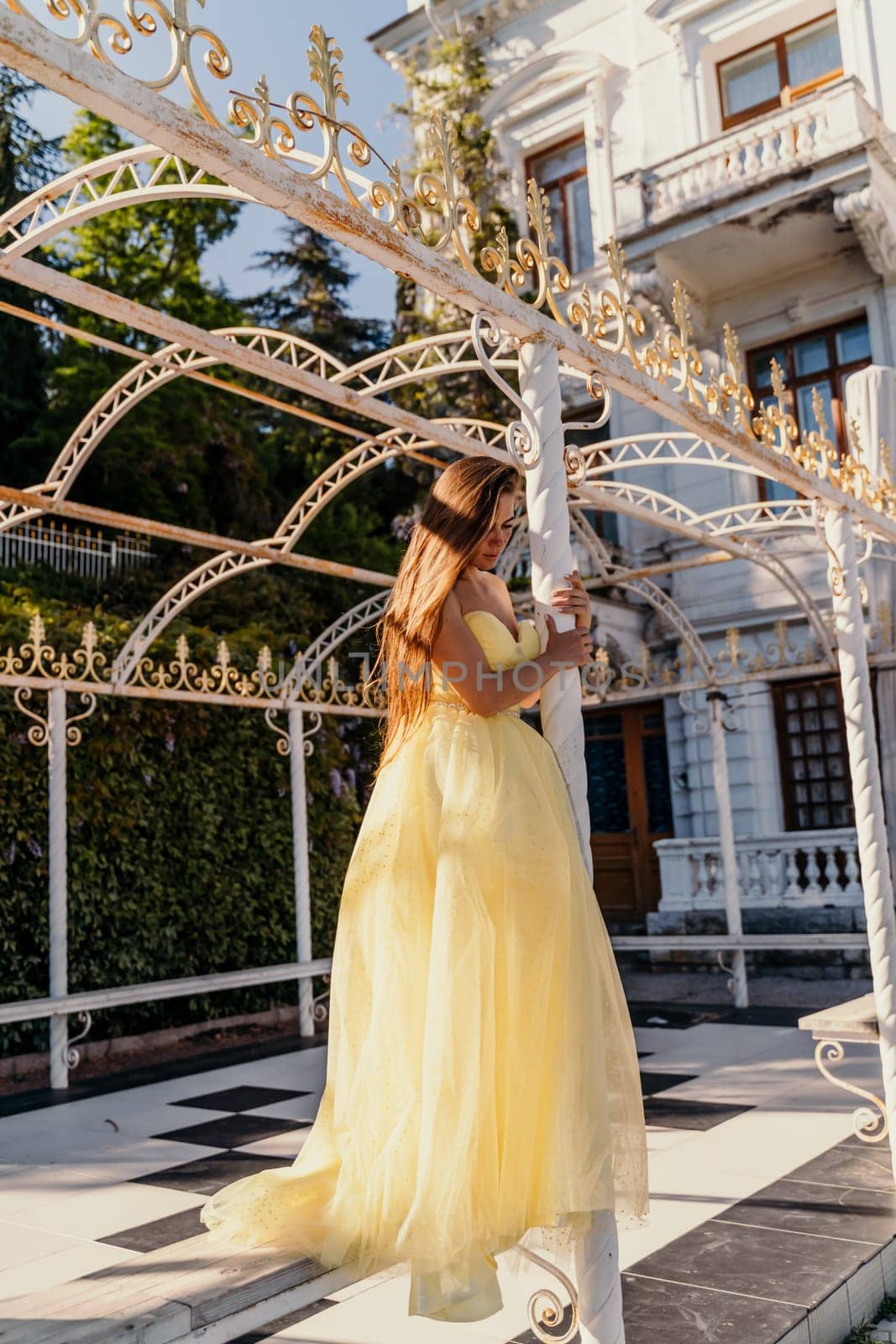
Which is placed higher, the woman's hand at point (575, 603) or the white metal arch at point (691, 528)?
the white metal arch at point (691, 528)

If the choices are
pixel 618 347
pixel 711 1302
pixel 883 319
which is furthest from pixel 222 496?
pixel 711 1302

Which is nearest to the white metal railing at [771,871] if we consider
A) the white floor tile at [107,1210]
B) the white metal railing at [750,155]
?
the white metal railing at [750,155]

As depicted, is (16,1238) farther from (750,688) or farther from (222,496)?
(222,496)

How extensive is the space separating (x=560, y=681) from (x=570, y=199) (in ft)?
43.0

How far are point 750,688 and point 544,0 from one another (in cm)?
918

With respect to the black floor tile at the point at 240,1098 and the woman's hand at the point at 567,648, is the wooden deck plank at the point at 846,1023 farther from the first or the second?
the black floor tile at the point at 240,1098

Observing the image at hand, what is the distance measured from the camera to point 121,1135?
5113mm

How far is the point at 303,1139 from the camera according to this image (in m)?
4.80

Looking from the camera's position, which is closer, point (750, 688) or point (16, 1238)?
point (16, 1238)

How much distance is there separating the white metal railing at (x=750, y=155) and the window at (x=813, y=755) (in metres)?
5.14

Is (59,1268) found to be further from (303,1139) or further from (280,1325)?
(303,1139)

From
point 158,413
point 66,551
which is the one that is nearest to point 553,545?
point 158,413

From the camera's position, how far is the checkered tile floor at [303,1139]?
3.15 meters

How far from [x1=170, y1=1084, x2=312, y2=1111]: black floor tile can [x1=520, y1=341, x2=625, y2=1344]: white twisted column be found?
10.9 ft
